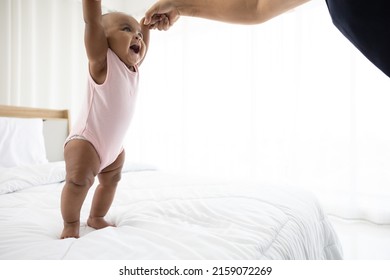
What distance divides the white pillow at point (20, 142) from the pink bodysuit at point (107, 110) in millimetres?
1494

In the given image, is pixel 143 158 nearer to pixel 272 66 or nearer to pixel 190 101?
pixel 190 101

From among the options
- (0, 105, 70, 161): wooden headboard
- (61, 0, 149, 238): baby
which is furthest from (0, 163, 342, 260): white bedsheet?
(0, 105, 70, 161): wooden headboard

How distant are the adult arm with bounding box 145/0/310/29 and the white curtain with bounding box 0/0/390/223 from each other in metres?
1.59

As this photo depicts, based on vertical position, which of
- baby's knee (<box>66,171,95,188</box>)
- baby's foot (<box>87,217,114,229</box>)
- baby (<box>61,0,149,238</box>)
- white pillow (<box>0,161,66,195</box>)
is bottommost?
baby's foot (<box>87,217,114,229</box>)

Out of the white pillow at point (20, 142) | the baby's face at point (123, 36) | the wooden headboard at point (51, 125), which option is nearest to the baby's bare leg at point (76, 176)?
the baby's face at point (123, 36)

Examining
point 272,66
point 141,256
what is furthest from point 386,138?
point 141,256

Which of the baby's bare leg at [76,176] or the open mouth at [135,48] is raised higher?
the open mouth at [135,48]

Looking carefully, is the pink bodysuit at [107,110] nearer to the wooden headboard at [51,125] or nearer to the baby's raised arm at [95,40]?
the baby's raised arm at [95,40]

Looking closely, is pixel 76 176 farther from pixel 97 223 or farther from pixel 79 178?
pixel 97 223

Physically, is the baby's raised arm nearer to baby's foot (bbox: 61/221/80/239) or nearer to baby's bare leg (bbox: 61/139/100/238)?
baby's bare leg (bbox: 61/139/100/238)

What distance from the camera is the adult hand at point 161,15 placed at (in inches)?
36.8

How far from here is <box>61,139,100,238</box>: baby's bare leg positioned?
2.39 ft

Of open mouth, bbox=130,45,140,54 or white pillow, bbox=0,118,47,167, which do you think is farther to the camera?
white pillow, bbox=0,118,47,167

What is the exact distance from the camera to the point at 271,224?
84 cm
